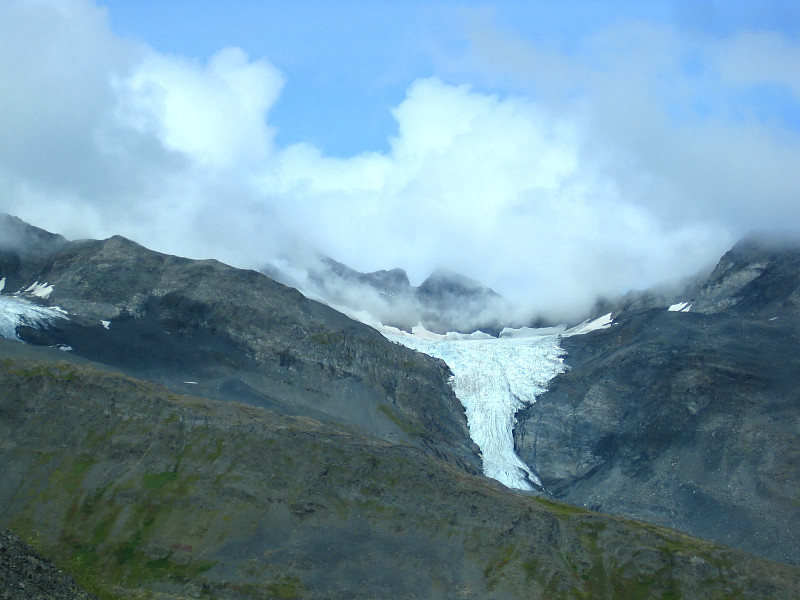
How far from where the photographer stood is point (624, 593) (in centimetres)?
11425

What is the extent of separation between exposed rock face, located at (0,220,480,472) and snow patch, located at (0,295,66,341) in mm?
1766

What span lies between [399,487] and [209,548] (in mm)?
29109

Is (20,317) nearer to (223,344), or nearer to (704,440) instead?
(223,344)

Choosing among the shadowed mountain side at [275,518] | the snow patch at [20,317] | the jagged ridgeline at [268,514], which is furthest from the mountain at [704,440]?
the snow patch at [20,317]

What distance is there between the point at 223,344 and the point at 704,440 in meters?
97.5

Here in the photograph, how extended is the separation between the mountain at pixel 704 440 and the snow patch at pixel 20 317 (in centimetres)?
10515

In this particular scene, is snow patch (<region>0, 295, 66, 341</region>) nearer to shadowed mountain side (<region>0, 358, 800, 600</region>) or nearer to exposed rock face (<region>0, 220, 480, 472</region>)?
exposed rock face (<region>0, 220, 480, 472</region>)

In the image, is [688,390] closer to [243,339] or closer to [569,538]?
[569,538]

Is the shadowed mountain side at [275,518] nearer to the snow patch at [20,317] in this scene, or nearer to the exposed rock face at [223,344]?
the snow patch at [20,317]

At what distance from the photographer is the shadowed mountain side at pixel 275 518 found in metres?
106

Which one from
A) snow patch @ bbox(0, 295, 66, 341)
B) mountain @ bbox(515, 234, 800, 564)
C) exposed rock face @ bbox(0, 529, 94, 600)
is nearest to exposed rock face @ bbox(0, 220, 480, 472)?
snow patch @ bbox(0, 295, 66, 341)

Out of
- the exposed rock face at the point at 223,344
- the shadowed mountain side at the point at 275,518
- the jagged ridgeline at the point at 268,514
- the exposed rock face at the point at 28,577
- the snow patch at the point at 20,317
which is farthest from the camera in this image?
the exposed rock face at the point at 223,344

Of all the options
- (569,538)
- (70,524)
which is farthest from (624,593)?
(70,524)

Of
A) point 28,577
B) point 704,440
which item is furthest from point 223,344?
point 28,577
